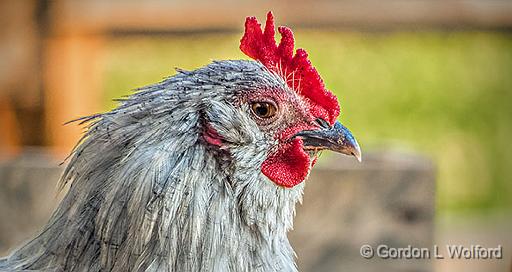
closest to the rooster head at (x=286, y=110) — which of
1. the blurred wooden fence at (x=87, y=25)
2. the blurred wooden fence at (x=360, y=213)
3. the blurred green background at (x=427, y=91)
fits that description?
the blurred wooden fence at (x=360, y=213)

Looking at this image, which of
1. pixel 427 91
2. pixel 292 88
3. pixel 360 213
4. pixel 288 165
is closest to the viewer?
pixel 288 165

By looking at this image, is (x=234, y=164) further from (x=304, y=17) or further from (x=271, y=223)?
(x=304, y=17)

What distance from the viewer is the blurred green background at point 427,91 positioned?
366 inches

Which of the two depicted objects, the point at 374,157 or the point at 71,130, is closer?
the point at 374,157

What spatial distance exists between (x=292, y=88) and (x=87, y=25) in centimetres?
408

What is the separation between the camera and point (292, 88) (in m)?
2.69

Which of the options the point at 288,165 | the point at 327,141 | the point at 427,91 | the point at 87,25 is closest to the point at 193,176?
the point at 288,165

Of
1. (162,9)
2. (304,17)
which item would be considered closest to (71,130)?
(162,9)

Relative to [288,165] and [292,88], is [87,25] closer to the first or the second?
[292,88]

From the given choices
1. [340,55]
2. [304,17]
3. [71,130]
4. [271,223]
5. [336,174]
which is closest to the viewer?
[271,223]

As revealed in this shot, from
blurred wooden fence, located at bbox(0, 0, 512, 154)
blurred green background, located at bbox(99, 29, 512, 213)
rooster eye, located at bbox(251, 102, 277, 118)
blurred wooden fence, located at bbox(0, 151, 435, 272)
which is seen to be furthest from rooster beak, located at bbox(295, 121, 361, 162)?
blurred green background, located at bbox(99, 29, 512, 213)

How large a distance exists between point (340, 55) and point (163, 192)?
8162mm

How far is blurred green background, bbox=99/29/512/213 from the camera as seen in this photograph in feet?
30.5

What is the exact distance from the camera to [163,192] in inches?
94.3
